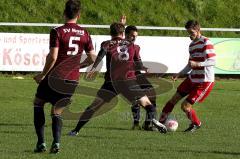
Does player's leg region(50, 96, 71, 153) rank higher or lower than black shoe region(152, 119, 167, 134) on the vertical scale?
higher

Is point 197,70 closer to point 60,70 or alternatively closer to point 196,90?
point 196,90

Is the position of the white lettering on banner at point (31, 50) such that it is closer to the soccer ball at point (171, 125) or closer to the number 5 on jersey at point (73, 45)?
the soccer ball at point (171, 125)

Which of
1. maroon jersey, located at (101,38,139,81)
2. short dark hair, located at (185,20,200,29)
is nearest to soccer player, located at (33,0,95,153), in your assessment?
maroon jersey, located at (101,38,139,81)

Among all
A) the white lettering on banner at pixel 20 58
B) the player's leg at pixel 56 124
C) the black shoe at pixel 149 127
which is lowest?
the white lettering on banner at pixel 20 58

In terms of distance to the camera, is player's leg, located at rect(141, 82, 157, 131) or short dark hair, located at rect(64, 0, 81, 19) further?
player's leg, located at rect(141, 82, 157, 131)

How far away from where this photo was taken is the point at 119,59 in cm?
1280

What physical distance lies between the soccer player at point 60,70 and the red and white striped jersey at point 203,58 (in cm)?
341

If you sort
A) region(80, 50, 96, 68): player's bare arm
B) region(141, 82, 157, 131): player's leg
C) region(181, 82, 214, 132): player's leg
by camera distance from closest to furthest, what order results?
region(80, 50, 96, 68): player's bare arm < region(181, 82, 214, 132): player's leg < region(141, 82, 157, 131): player's leg

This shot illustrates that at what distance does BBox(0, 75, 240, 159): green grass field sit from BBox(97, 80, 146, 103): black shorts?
61 cm

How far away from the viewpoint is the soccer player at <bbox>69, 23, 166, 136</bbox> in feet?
40.8

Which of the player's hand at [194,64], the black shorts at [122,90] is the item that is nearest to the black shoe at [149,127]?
the black shorts at [122,90]

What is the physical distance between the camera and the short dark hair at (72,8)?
9.41 meters

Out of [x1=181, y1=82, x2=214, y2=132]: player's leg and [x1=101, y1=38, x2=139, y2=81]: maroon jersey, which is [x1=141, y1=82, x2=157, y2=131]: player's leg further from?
[x1=101, y1=38, x2=139, y2=81]: maroon jersey

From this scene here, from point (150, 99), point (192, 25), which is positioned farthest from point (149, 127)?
point (192, 25)
